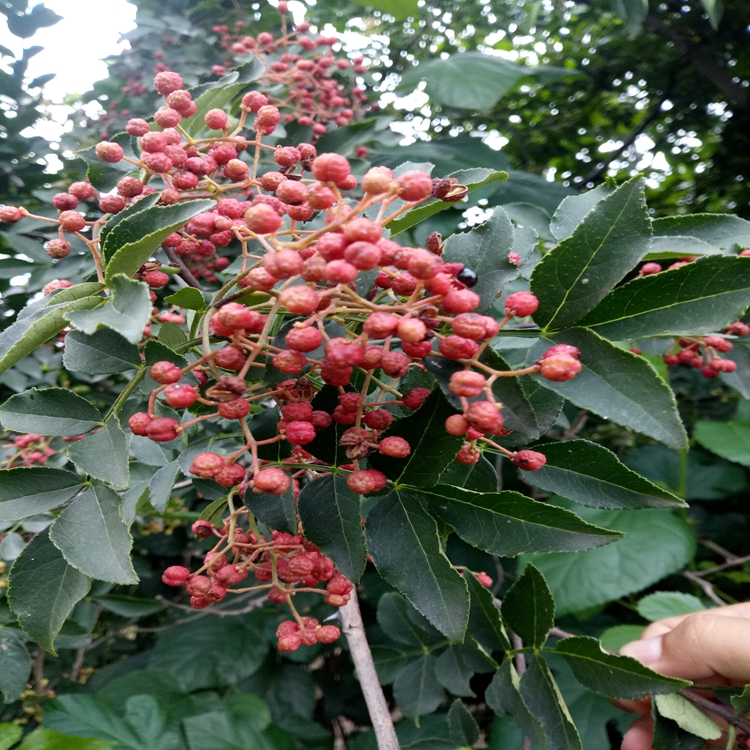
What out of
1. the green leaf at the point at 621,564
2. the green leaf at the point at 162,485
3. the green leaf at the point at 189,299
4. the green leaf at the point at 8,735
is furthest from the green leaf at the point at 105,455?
the green leaf at the point at 621,564

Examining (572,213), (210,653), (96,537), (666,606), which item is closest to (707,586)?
(666,606)

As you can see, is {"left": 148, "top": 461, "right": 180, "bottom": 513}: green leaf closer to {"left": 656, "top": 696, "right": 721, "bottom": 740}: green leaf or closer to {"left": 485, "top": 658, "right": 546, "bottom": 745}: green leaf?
{"left": 485, "top": 658, "right": 546, "bottom": 745}: green leaf

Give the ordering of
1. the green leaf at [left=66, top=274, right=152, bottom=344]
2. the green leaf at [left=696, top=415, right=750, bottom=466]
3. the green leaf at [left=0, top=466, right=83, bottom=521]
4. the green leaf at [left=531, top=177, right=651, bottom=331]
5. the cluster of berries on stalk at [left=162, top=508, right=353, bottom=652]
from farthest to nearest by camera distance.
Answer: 1. the green leaf at [left=696, top=415, right=750, bottom=466]
2. the cluster of berries on stalk at [left=162, top=508, right=353, bottom=652]
3. the green leaf at [left=0, top=466, right=83, bottom=521]
4. the green leaf at [left=531, top=177, right=651, bottom=331]
5. the green leaf at [left=66, top=274, right=152, bottom=344]

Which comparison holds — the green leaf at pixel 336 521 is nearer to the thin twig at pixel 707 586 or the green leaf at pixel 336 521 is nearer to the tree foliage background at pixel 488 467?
the tree foliage background at pixel 488 467

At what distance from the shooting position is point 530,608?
108 cm

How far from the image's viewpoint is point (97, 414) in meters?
0.79

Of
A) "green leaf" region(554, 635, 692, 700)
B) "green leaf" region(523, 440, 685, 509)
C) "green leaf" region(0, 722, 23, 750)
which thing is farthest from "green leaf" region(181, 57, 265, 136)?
"green leaf" region(0, 722, 23, 750)

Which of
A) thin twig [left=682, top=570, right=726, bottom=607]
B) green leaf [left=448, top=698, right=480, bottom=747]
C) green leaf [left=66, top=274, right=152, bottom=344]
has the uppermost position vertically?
green leaf [left=66, top=274, right=152, bottom=344]

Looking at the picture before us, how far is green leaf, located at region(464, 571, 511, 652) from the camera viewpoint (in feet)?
3.75

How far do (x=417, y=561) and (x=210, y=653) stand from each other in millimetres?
1753

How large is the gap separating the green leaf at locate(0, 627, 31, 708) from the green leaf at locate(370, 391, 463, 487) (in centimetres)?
122

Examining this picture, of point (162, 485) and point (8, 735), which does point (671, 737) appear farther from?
point (8, 735)

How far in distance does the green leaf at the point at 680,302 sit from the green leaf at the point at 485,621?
2.12ft

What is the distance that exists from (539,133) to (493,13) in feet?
2.30
